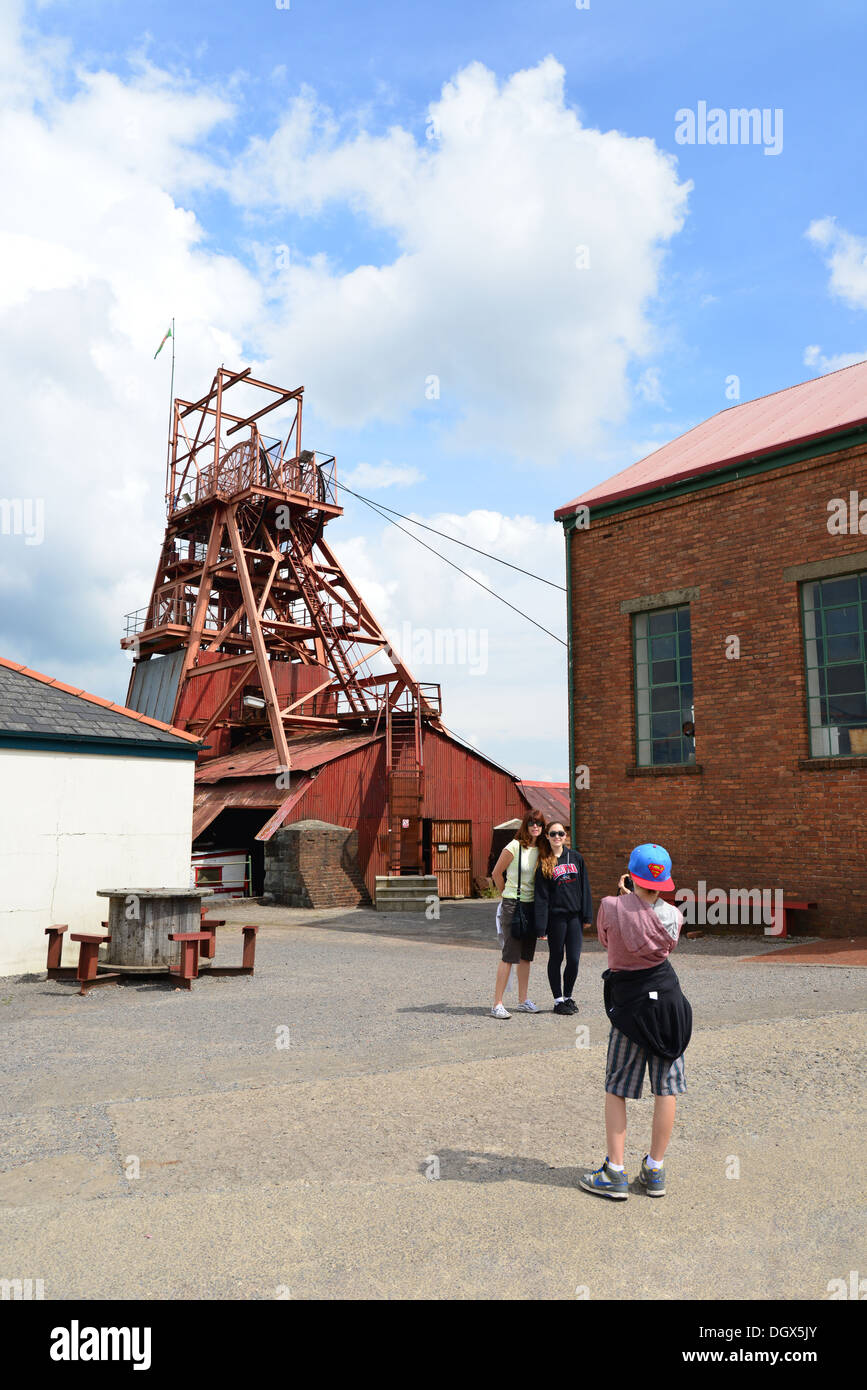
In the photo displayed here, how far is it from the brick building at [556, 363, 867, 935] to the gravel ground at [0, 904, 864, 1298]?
4.12m

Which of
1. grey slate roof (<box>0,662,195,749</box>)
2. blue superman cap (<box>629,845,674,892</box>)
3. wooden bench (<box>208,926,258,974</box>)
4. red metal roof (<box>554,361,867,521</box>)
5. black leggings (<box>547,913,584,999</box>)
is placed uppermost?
red metal roof (<box>554,361,867,521</box>)

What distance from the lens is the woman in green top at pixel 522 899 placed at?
7.71 metres

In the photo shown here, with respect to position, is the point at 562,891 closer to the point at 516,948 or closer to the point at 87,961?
the point at 516,948

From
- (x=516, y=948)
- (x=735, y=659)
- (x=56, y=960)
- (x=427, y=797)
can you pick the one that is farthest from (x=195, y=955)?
(x=427, y=797)

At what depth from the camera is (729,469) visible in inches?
530

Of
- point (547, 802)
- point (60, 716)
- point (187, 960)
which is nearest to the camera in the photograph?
point (187, 960)

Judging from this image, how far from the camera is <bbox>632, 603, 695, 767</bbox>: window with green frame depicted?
45.5 ft

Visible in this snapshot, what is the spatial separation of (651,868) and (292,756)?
22.3 meters

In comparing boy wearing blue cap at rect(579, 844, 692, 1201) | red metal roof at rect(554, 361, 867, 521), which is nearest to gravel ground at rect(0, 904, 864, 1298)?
boy wearing blue cap at rect(579, 844, 692, 1201)

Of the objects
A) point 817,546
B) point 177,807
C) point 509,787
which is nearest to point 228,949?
point 177,807

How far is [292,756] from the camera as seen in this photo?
84.4 feet

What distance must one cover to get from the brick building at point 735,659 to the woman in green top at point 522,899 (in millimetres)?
5799

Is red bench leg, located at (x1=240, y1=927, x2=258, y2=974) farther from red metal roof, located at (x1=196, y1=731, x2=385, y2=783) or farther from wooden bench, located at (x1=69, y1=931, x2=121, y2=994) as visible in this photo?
red metal roof, located at (x1=196, y1=731, x2=385, y2=783)

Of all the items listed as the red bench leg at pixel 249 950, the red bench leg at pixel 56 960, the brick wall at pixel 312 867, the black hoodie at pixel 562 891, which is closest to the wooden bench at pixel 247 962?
the red bench leg at pixel 249 950
